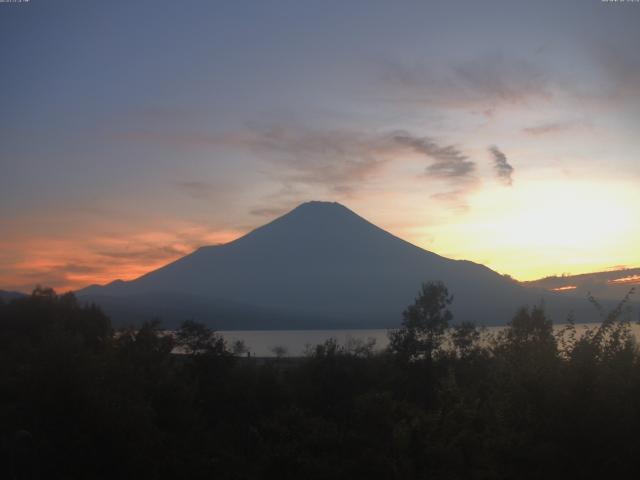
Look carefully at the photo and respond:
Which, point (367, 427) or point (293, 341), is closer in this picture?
point (367, 427)

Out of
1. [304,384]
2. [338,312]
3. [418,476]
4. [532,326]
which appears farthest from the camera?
[338,312]

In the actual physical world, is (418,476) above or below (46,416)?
below

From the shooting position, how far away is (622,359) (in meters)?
13.5

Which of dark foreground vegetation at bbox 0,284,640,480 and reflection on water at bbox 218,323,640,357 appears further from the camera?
reflection on water at bbox 218,323,640,357

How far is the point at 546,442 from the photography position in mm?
11367

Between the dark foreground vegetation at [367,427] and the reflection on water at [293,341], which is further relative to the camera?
the reflection on water at [293,341]

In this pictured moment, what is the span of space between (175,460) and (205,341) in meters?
21.4

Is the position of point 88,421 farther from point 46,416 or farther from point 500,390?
point 500,390

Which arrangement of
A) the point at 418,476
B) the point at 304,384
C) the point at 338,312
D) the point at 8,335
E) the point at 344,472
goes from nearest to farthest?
1. the point at 418,476
2. the point at 344,472
3. the point at 304,384
4. the point at 8,335
5. the point at 338,312

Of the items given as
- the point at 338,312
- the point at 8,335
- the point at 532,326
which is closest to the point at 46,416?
the point at 8,335

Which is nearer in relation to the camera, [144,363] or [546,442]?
[546,442]

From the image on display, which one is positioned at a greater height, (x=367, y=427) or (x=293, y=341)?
(x=293, y=341)

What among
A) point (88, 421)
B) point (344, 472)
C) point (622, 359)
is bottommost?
point (344, 472)

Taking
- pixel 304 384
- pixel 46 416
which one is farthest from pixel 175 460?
pixel 304 384
